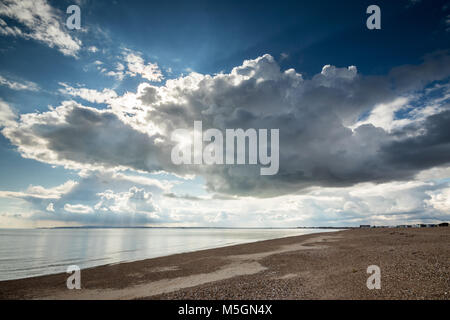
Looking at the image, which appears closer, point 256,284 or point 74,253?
point 256,284

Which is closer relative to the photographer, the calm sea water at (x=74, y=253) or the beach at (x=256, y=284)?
the beach at (x=256, y=284)

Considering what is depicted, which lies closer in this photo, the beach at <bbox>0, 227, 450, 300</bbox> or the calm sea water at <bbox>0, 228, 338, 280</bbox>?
the beach at <bbox>0, 227, 450, 300</bbox>

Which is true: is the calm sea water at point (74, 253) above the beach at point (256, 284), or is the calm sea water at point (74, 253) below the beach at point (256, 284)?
below

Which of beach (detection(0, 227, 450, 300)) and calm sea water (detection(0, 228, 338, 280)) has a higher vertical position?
beach (detection(0, 227, 450, 300))

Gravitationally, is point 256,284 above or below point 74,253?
above
